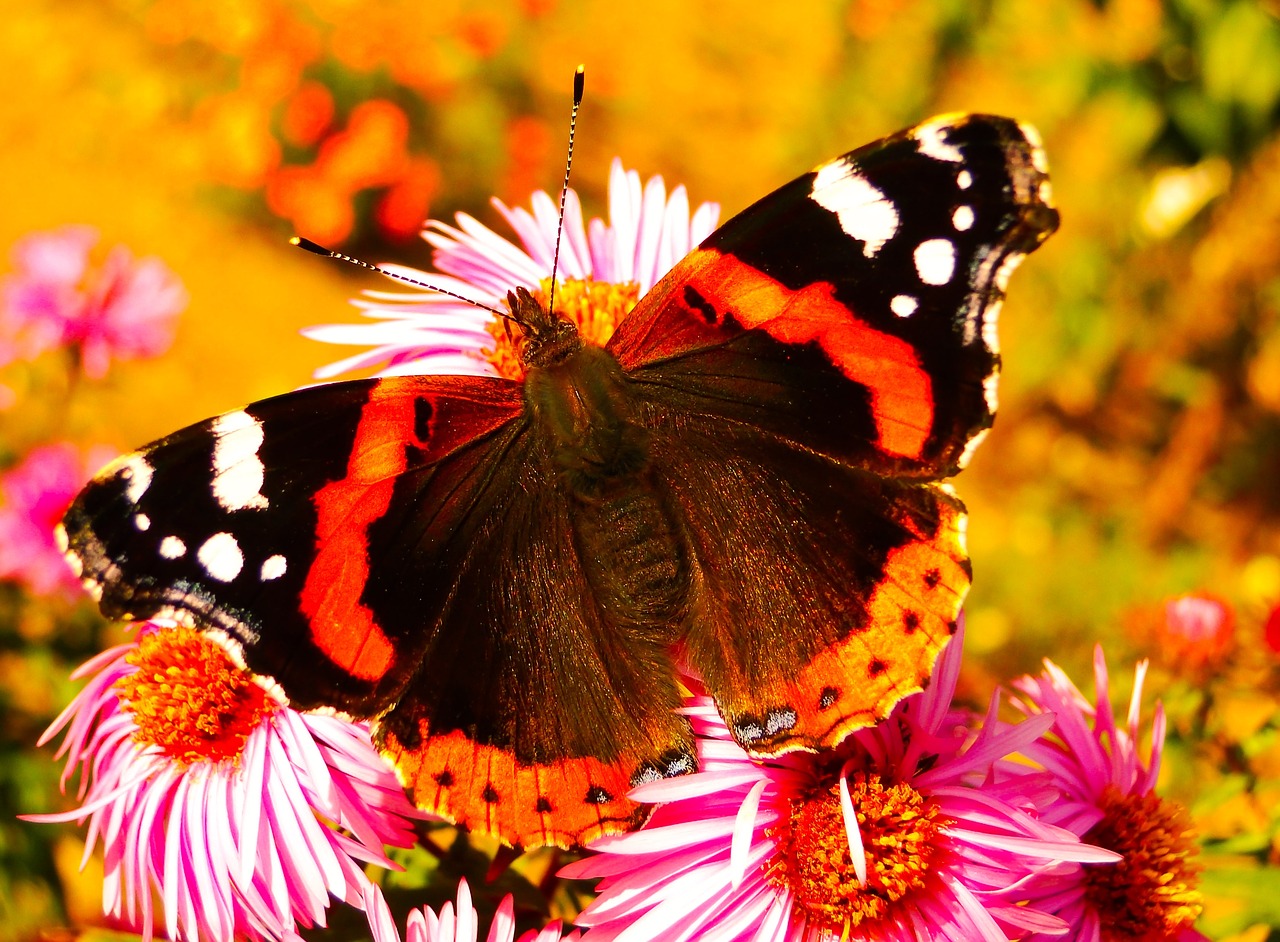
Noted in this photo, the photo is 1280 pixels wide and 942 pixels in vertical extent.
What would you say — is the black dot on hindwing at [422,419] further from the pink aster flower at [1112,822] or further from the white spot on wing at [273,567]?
the pink aster flower at [1112,822]

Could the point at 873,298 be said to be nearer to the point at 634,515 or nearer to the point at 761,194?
the point at 634,515

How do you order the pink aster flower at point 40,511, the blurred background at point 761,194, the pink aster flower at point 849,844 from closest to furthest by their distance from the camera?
the pink aster flower at point 849,844 < the blurred background at point 761,194 < the pink aster flower at point 40,511

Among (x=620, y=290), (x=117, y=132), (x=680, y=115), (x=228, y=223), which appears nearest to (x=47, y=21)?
(x=117, y=132)

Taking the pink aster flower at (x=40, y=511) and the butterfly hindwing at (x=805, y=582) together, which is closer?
the butterfly hindwing at (x=805, y=582)

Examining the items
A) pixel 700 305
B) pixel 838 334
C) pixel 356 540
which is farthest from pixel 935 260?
pixel 356 540

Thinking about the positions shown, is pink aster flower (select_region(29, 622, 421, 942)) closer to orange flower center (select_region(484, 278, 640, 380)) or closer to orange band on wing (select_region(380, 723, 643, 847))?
orange band on wing (select_region(380, 723, 643, 847))

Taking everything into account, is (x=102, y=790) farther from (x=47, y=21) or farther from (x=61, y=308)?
(x=47, y=21)

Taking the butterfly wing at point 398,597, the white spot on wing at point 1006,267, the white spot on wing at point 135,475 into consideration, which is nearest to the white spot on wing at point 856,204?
the white spot on wing at point 1006,267
